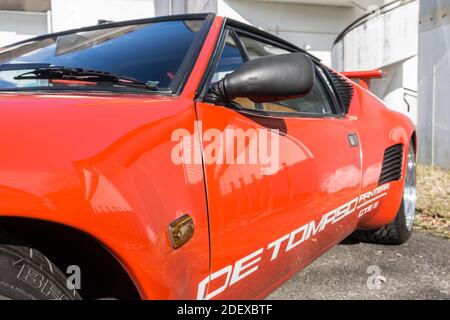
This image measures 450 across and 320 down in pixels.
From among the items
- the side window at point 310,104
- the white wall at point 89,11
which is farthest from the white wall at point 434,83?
the white wall at point 89,11

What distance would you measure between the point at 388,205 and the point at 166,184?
1.96m

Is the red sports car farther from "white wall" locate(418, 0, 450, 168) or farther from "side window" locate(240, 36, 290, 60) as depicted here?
"white wall" locate(418, 0, 450, 168)

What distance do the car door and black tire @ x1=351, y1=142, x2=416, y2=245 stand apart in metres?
0.94

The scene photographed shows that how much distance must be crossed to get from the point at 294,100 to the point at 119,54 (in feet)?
2.70

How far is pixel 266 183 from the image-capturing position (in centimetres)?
141

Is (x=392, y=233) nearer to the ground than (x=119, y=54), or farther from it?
nearer to the ground

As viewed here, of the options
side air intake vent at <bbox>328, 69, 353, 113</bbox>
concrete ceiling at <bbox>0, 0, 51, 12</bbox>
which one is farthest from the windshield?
concrete ceiling at <bbox>0, 0, 51, 12</bbox>

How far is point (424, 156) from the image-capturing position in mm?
8680

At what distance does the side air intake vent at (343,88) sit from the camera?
248cm

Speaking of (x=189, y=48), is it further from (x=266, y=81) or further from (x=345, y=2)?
(x=345, y=2)

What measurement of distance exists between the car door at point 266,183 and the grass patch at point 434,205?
1.84m

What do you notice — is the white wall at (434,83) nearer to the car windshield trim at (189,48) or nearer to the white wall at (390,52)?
the white wall at (390,52)

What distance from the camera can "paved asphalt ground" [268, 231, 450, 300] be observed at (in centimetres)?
229

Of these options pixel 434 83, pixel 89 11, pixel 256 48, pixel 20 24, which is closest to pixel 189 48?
pixel 256 48
